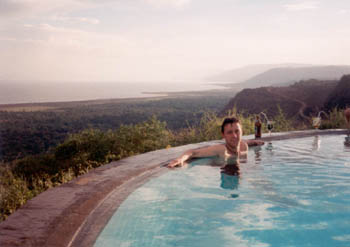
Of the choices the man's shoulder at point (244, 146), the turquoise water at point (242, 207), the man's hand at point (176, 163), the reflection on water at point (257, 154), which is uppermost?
the man's shoulder at point (244, 146)

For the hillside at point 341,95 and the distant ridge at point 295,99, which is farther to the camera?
the distant ridge at point 295,99

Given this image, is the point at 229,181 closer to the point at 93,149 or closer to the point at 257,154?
the point at 257,154

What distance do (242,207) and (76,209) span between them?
1457 mm

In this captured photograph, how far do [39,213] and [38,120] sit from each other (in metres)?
26.9

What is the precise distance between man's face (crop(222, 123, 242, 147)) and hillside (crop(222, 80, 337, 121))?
19883 millimetres

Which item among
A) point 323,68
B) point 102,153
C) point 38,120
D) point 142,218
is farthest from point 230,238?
point 323,68

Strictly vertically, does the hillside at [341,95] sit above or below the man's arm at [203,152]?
above

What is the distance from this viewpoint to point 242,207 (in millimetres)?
3363

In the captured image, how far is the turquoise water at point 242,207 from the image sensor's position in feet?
8.84

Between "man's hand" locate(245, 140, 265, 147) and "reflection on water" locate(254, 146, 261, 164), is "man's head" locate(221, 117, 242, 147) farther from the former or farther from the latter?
"man's hand" locate(245, 140, 265, 147)

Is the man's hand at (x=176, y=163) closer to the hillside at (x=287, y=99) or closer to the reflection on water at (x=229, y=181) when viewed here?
the reflection on water at (x=229, y=181)

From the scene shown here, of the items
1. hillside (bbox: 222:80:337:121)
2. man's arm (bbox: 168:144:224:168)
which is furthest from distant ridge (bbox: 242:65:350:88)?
man's arm (bbox: 168:144:224:168)

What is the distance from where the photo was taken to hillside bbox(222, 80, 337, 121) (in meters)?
25.9

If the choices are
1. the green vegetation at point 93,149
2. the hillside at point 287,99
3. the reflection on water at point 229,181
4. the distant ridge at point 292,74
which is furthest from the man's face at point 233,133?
the distant ridge at point 292,74
